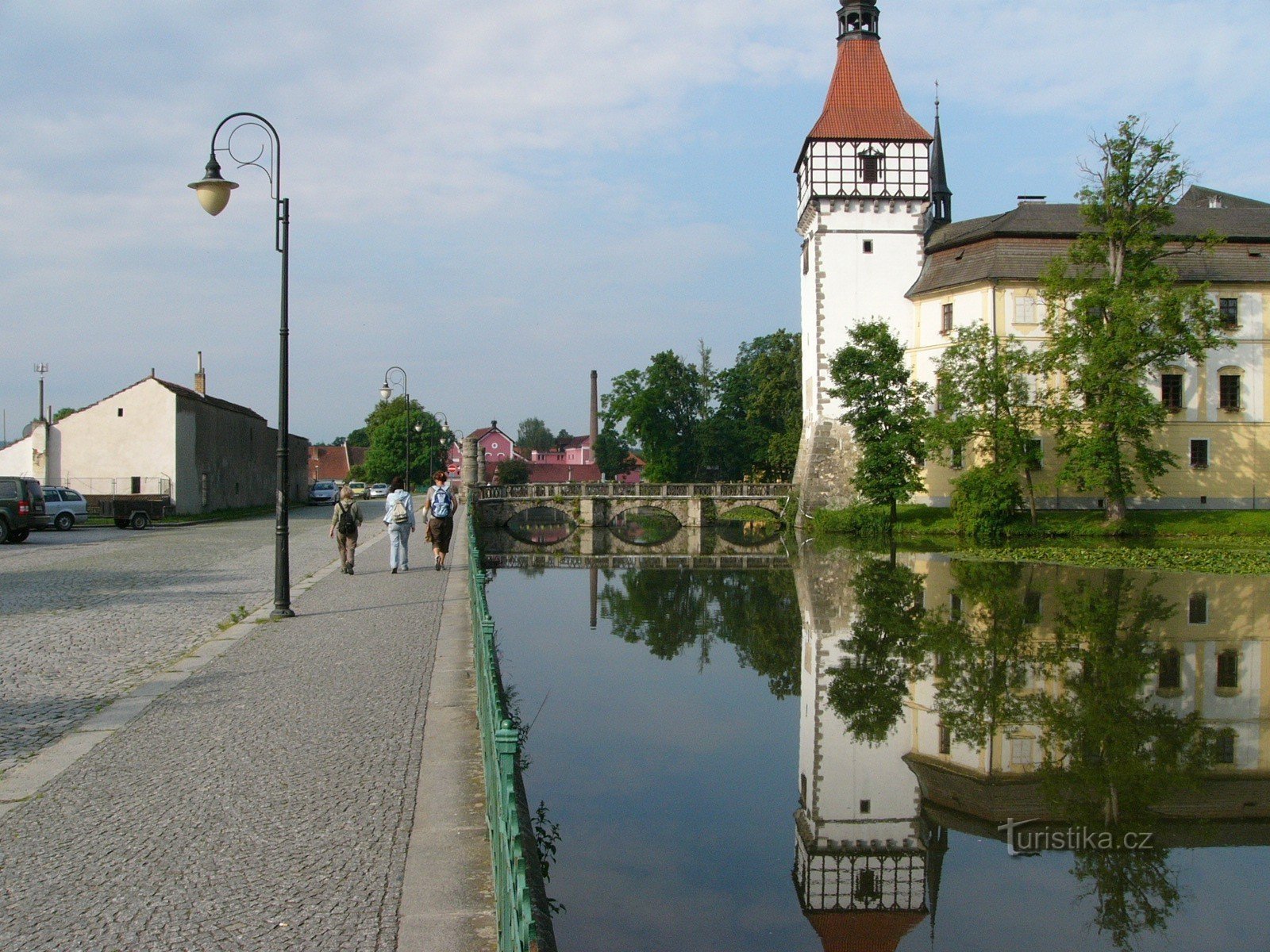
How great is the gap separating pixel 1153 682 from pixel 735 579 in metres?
14.8

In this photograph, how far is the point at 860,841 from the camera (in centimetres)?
885

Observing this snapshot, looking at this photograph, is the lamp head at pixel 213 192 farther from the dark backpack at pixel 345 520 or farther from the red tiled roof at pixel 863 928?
the red tiled roof at pixel 863 928

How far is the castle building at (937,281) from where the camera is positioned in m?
42.6

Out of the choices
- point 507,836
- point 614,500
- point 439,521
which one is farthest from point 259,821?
point 614,500

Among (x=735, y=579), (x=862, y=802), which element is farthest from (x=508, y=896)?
(x=735, y=579)

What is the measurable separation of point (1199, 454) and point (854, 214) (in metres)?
17.1

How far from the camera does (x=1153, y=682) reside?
509 inches

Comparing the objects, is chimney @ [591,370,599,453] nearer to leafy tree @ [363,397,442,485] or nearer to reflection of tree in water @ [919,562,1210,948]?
leafy tree @ [363,397,442,485]

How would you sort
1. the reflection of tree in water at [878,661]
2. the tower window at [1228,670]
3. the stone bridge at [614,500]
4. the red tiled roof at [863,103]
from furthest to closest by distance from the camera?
the stone bridge at [614,500] < the red tiled roof at [863,103] < the tower window at [1228,670] < the reflection of tree in water at [878,661]

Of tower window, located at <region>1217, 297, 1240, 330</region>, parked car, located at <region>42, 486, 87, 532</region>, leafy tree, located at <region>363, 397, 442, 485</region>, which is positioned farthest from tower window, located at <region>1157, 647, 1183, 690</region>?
leafy tree, located at <region>363, 397, 442, 485</region>

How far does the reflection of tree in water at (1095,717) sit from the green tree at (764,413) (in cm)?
4695

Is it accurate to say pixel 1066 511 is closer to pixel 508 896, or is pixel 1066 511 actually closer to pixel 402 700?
pixel 402 700

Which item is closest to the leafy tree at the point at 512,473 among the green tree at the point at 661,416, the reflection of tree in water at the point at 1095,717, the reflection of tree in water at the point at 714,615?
the green tree at the point at 661,416

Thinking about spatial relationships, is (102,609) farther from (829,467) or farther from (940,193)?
(940,193)
